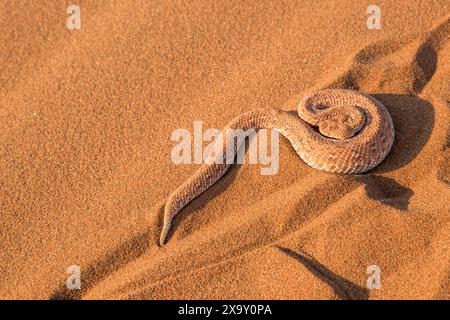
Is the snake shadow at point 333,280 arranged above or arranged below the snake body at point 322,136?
below

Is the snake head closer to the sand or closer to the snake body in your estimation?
the snake body

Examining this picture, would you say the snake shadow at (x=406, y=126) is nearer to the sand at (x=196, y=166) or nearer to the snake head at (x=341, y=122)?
the sand at (x=196, y=166)

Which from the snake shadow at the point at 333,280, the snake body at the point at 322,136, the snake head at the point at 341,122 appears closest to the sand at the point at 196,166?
the snake shadow at the point at 333,280

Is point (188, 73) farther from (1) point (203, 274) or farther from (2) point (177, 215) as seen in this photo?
(1) point (203, 274)

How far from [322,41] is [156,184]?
2711 millimetres

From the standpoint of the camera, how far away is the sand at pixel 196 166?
4.11 meters

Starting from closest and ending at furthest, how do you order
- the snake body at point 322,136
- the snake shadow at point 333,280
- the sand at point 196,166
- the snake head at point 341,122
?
the snake shadow at point 333,280, the sand at point 196,166, the snake body at point 322,136, the snake head at point 341,122

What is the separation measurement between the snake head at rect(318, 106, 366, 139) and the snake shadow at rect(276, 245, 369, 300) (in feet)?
4.69

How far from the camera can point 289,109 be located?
17.8 ft

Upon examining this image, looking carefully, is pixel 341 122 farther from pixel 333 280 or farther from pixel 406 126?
pixel 333 280

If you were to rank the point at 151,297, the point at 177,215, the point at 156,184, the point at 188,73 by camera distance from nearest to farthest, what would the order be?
1. the point at 151,297
2. the point at 177,215
3. the point at 156,184
4. the point at 188,73

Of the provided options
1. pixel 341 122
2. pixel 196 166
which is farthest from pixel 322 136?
pixel 196 166
